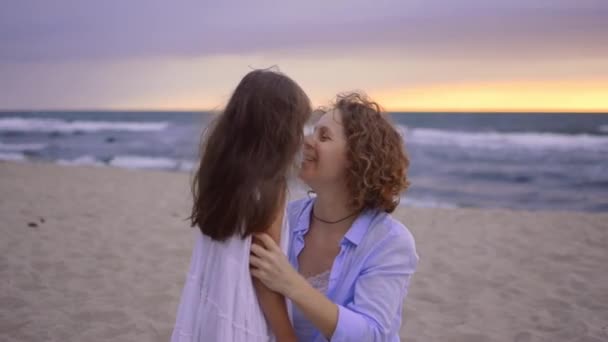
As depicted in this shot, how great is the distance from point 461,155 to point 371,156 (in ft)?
56.0

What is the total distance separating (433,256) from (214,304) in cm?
452

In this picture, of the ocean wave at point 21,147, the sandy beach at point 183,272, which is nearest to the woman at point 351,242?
the sandy beach at point 183,272

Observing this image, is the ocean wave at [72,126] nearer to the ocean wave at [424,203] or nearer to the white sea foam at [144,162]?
the white sea foam at [144,162]

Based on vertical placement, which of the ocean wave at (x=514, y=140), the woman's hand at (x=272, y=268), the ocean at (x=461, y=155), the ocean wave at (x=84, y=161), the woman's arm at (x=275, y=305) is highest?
the woman's hand at (x=272, y=268)

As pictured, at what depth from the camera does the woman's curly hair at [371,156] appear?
180 cm

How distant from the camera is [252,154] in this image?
1.57 meters

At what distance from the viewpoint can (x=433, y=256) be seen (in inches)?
228

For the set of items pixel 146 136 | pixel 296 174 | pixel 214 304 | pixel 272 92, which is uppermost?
pixel 272 92

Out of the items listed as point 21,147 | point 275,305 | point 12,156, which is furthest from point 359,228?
point 21,147

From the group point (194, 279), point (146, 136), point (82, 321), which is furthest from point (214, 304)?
point (146, 136)

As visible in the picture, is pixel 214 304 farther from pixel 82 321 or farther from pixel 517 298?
pixel 517 298

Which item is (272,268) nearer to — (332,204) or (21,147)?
(332,204)

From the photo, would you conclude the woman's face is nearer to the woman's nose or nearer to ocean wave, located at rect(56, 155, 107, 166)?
the woman's nose

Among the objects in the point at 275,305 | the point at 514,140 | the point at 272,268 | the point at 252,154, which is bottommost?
the point at 514,140
